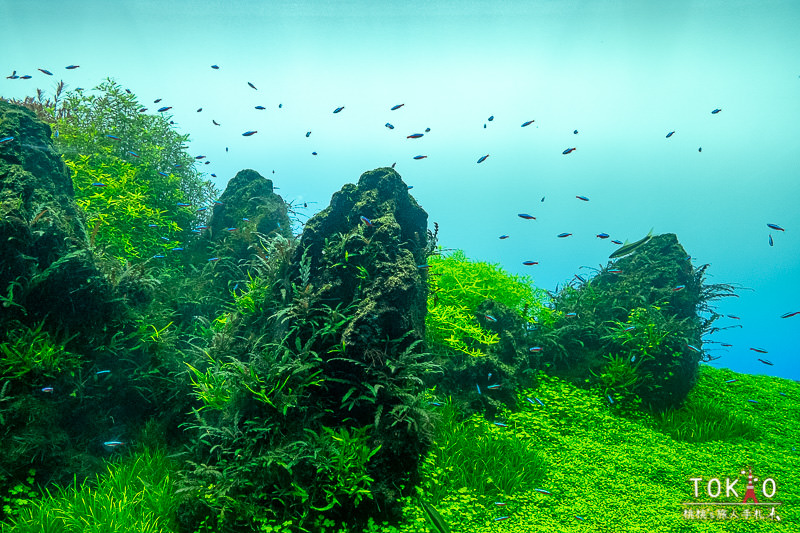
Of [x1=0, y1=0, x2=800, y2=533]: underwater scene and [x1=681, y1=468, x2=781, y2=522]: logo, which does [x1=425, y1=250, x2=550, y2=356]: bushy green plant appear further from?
[x1=681, y1=468, x2=781, y2=522]: logo

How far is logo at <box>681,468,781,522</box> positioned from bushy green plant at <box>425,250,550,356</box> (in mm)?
3065

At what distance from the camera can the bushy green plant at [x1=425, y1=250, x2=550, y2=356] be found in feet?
20.1

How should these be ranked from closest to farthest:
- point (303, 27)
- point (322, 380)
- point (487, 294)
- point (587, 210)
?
1. point (322, 380)
2. point (487, 294)
3. point (303, 27)
4. point (587, 210)

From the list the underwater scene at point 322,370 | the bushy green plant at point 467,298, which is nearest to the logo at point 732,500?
the underwater scene at point 322,370

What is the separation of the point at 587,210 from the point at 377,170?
6588 centimetres

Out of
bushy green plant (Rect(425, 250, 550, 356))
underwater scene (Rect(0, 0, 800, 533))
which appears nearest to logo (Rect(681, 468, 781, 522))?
underwater scene (Rect(0, 0, 800, 533))

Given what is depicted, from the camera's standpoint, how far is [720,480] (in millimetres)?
4656

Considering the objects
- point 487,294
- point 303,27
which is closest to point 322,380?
point 487,294

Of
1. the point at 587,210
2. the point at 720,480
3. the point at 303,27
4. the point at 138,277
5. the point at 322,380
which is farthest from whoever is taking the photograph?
the point at 587,210

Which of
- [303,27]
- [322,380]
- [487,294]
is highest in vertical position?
[303,27]

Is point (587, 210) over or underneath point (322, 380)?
over

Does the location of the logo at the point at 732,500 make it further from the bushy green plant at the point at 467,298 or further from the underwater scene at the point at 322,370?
the bushy green plant at the point at 467,298

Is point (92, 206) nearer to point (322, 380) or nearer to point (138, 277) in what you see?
point (138, 277)

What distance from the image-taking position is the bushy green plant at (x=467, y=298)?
20.1 ft
